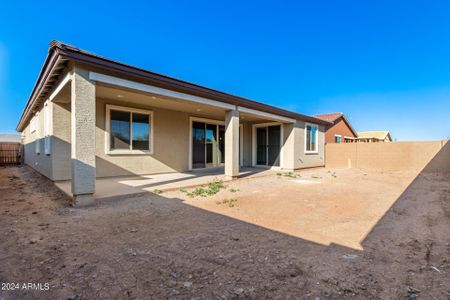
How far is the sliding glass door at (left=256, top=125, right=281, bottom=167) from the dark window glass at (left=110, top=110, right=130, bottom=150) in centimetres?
717

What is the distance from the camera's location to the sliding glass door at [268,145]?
11.6 metres

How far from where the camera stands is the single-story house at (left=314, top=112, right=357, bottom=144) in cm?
1923

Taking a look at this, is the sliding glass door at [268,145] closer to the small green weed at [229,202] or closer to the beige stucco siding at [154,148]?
the beige stucco siding at [154,148]

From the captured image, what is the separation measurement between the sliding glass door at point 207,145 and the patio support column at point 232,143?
245 centimetres

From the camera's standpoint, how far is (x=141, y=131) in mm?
8133

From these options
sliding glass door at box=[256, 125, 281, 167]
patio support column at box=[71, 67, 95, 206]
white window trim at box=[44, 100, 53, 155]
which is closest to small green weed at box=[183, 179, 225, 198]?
patio support column at box=[71, 67, 95, 206]

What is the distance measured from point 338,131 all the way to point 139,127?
61.6ft

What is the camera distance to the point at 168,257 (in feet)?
8.08

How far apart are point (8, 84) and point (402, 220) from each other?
94.9 feet

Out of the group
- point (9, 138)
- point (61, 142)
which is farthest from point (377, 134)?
point (9, 138)

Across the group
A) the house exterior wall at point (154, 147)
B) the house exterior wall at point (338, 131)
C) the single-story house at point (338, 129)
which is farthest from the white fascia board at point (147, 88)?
the single-story house at point (338, 129)

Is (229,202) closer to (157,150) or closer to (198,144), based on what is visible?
(157,150)

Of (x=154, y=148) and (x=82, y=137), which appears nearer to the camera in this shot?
(x=82, y=137)

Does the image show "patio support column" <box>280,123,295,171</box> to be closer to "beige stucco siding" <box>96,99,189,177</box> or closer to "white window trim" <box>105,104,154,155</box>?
"beige stucco siding" <box>96,99,189,177</box>
